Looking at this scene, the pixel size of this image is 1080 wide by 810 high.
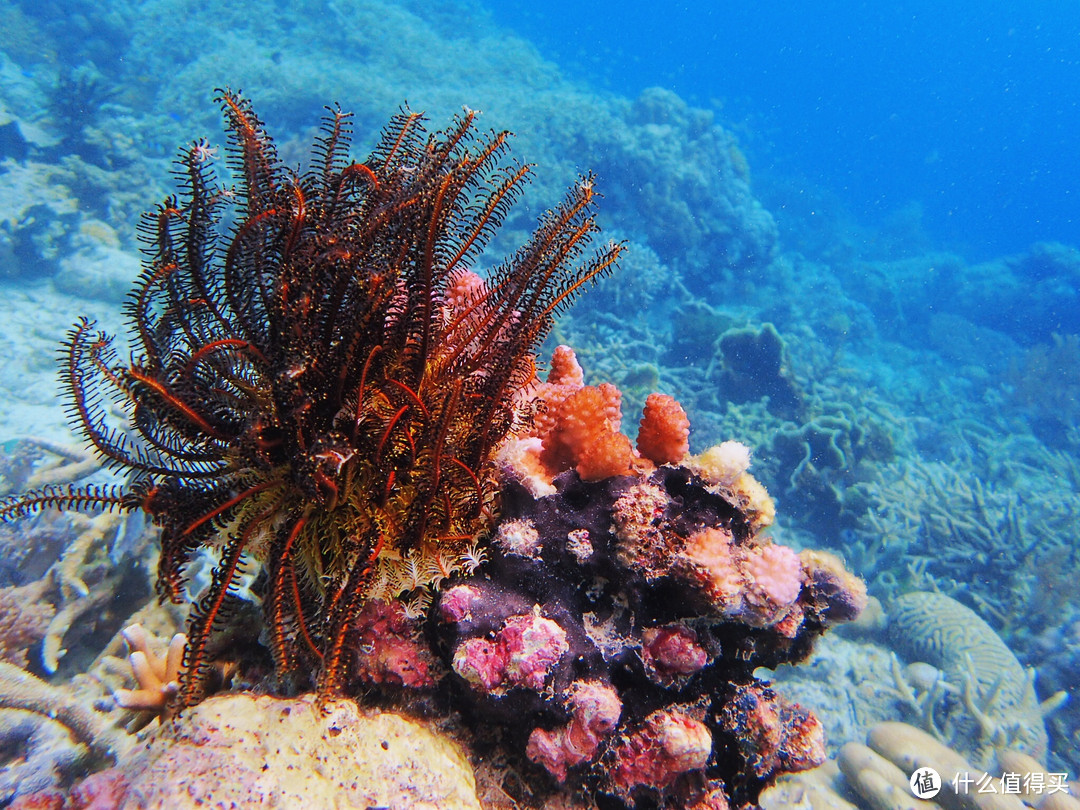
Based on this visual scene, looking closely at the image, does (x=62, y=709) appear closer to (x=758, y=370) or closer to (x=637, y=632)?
(x=637, y=632)

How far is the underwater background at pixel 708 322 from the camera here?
8875 millimetres

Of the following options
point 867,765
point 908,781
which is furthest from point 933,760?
point 867,765

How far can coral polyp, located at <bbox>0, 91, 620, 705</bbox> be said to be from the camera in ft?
6.58

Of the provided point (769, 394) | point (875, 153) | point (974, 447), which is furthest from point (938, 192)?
point (769, 394)

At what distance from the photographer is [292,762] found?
206 centimetres

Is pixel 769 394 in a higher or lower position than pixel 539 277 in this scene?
higher

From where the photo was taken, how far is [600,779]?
8.27ft

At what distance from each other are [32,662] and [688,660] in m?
6.00

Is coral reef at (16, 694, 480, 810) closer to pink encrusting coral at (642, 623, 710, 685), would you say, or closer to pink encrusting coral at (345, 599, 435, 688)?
pink encrusting coral at (345, 599, 435, 688)

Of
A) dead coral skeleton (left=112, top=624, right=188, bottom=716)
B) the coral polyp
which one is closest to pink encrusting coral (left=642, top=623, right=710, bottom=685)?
the coral polyp

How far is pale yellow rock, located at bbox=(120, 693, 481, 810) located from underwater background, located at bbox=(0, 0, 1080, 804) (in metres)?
2.32

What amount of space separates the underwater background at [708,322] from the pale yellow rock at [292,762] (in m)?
2.32

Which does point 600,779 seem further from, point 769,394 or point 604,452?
point 769,394

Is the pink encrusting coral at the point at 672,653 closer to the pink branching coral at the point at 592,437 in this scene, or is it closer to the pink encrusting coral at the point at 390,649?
the pink branching coral at the point at 592,437
